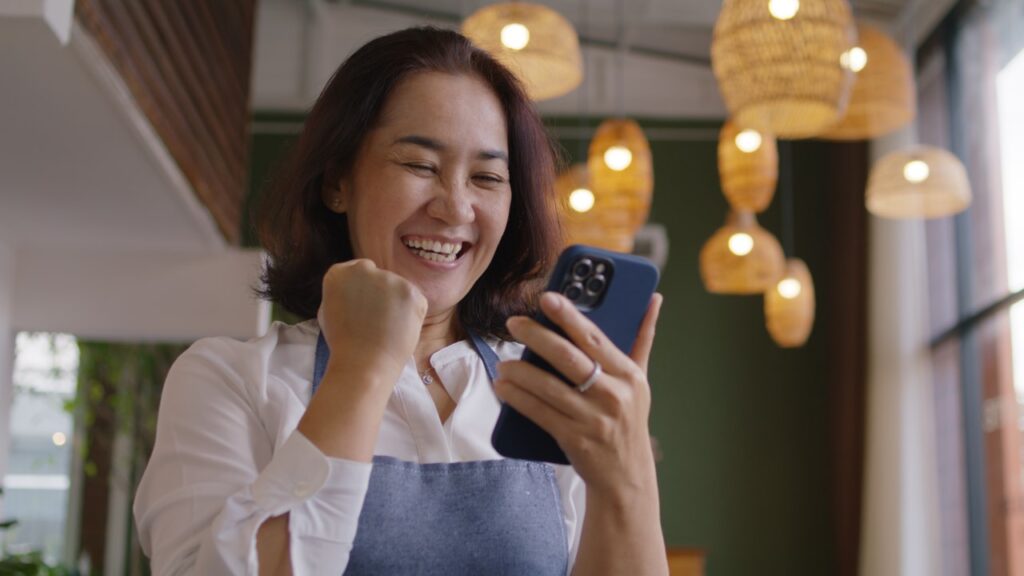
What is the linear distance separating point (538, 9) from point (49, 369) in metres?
5.31

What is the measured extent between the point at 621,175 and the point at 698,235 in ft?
13.8

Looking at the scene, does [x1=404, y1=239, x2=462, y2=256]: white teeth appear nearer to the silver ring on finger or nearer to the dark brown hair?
the dark brown hair

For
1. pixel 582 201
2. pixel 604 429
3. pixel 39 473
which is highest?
pixel 582 201

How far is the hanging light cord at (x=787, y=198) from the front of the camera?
29.9 feet

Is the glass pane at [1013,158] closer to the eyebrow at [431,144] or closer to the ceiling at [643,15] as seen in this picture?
the ceiling at [643,15]

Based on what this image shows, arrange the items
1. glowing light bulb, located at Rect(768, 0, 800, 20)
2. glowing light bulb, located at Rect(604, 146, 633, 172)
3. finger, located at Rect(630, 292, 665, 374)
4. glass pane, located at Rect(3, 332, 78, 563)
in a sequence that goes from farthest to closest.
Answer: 1. glass pane, located at Rect(3, 332, 78, 563)
2. glowing light bulb, located at Rect(604, 146, 633, 172)
3. glowing light bulb, located at Rect(768, 0, 800, 20)
4. finger, located at Rect(630, 292, 665, 374)

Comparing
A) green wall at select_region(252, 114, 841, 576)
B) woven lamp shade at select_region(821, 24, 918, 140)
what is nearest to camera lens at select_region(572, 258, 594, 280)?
woven lamp shade at select_region(821, 24, 918, 140)

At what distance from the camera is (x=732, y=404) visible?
8992mm

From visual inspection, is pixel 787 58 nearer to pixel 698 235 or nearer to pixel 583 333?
pixel 583 333

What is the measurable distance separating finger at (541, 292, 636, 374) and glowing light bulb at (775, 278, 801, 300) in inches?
211

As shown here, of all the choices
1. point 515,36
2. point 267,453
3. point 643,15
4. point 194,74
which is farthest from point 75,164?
point 643,15

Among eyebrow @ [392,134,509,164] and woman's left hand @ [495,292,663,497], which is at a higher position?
eyebrow @ [392,134,509,164]

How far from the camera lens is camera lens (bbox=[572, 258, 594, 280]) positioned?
49.5 inches

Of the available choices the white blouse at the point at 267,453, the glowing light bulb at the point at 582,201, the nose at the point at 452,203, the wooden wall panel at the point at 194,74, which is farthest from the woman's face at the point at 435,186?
the glowing light bulb at the point at 582,201
